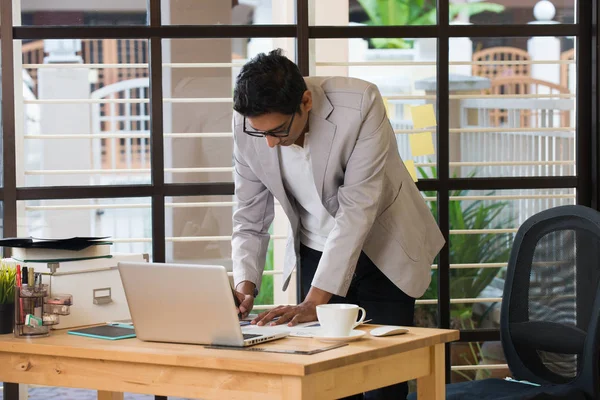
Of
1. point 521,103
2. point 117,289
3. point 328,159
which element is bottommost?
point 117,289

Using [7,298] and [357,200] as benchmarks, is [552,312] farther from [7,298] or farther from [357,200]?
[7,298]

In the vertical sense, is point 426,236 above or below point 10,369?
above

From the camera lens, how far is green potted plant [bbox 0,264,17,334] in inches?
93.7

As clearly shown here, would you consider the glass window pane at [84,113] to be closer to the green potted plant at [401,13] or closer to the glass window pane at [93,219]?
the glass window pane at [93,219]

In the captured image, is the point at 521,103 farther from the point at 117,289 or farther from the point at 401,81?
the point at 117,289

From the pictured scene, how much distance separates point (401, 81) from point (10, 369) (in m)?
1.88

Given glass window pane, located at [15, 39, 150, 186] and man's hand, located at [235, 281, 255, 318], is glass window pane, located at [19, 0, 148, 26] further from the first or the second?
man's hand, located at [235, 281, 255, 318]

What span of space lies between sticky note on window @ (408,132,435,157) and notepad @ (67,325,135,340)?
59.5 inches

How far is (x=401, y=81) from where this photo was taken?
348 centimetres

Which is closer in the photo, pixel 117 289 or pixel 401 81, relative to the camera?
pixel 117 289

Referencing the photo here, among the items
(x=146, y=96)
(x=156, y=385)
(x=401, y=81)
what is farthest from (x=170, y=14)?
(x=156, y=385)

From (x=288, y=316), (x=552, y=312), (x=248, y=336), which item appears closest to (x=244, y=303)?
(x=288, y=316)

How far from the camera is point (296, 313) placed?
7.66 feet

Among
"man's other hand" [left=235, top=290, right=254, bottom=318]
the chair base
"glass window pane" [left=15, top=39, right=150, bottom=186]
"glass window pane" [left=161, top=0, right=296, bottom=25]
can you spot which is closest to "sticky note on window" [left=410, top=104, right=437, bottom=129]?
"glass window pane" [left=161, top=0, right=296, bottom=25]
